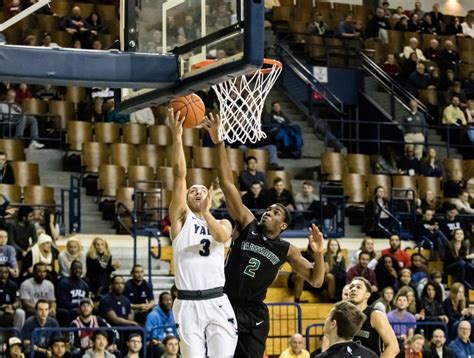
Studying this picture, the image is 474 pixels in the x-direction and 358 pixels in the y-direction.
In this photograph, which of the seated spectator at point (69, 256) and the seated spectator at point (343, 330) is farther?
the seated spectator at point (69, 256)

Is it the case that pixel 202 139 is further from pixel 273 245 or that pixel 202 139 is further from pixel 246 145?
pixel 273 245

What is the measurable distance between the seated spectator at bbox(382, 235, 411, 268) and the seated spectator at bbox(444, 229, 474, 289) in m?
0.95

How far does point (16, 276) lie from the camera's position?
580 inches

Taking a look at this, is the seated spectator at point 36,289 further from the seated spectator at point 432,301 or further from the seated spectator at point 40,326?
the seated spectator at point 432,301

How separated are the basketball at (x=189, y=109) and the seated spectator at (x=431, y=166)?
1147 cm

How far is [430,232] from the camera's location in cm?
1858

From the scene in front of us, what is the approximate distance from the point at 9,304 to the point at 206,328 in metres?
6.02

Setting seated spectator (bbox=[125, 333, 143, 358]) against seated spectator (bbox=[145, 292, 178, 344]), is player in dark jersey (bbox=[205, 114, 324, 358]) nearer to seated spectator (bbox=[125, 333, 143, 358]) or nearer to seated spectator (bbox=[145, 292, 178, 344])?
seated spectator (bbox=[125, 333, 143, 358])

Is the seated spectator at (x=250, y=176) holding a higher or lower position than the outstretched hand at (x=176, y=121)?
lower

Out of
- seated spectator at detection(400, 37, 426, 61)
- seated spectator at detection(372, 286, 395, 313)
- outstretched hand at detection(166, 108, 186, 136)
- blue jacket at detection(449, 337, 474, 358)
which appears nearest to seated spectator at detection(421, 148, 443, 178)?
seated spectator at detection(400, 37, 426, 61)

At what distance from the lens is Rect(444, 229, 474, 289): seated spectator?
17812 millimetres

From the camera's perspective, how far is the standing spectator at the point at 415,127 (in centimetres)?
2090

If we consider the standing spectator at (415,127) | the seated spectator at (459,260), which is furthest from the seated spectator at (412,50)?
the seated spectator at (459,260)

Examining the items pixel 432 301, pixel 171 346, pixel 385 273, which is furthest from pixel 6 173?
pixel 432 301
